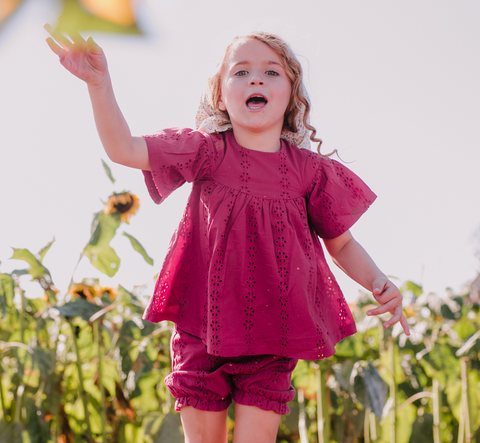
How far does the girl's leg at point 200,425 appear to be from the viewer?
1085 mm

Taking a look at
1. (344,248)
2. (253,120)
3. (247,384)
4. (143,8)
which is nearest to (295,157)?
(253,120)

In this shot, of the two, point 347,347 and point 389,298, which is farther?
point 347,347

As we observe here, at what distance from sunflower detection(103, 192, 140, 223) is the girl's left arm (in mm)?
790

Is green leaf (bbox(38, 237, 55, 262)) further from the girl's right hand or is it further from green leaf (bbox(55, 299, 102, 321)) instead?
the girl's right hand

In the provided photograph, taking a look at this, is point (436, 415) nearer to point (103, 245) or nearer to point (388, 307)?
point (388, 307)

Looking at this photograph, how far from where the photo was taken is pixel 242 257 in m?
1.11

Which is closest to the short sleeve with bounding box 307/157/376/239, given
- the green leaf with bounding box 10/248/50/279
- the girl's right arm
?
the girl's right arm

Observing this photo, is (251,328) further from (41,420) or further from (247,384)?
(41,420)

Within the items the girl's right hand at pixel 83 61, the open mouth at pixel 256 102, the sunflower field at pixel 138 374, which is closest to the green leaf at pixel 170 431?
the sunflower field at pixel 138 374

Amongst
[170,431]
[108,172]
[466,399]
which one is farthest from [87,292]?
[466,399]

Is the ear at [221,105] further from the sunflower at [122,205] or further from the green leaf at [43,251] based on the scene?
the green leaf at [43,251]

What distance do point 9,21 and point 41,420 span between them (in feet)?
5.59

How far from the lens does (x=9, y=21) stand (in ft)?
0.83

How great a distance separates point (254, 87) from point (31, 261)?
Answer: 93 cm
